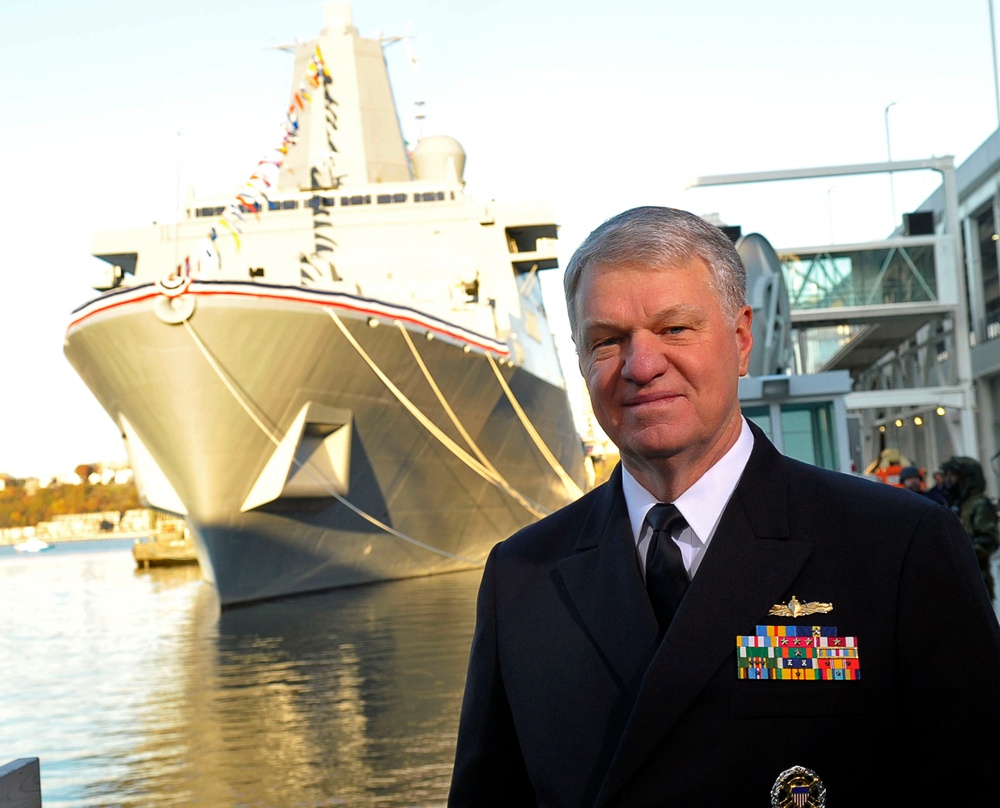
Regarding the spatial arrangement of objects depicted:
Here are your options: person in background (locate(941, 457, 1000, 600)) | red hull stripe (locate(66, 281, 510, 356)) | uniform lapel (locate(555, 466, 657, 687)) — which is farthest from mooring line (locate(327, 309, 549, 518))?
Result: uniform lapel (locate(555, 466, 657, 687))

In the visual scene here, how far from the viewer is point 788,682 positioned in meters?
1.51

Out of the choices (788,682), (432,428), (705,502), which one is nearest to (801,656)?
(788,682)

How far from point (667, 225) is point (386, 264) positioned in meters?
21.8

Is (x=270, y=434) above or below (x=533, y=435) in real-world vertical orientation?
above

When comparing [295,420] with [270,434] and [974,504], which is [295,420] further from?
[974,504]

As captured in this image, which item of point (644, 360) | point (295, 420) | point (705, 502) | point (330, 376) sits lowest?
point (705, 502)

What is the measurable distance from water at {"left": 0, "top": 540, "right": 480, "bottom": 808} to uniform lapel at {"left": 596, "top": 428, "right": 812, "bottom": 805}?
520 cm

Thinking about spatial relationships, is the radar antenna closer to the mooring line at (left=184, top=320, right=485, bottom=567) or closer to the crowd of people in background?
the crowd of people in background

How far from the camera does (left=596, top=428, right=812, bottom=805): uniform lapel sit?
59.8 inches

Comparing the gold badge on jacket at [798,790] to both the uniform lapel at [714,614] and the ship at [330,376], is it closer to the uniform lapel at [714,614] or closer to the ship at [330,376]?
the uniform lapel at [714,614]

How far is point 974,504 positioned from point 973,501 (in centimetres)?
7

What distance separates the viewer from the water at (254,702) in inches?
285

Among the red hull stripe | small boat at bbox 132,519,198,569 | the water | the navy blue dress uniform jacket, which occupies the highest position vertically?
the red hull stripe

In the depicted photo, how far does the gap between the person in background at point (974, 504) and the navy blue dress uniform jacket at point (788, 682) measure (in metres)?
5.13
